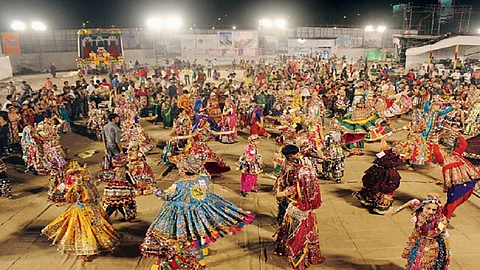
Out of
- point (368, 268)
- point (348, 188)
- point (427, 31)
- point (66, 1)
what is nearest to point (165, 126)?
point (348, 188)

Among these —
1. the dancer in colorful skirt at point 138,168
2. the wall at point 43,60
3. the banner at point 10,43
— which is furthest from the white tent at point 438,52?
the banner at point 10,43

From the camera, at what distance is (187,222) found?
16.7 feet

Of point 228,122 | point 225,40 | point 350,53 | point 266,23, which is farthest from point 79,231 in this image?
point 350,53

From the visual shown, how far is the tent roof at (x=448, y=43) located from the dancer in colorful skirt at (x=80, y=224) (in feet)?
90.9

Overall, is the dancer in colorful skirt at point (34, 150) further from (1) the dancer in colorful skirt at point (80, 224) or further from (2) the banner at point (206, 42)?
(2) the banner at point (206, 42)

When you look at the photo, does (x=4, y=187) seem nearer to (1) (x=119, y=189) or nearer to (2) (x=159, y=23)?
(1) (x=119, y=189)

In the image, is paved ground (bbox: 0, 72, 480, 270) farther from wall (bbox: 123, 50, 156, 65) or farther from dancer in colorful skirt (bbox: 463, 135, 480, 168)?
wall (bbox: 123, 50, 156, 65)

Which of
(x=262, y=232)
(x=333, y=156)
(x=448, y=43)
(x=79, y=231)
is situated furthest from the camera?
(x=448, y=43)

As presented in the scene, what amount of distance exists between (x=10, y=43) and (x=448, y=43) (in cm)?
3497

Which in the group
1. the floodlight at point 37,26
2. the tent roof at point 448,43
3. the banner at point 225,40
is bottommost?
the tent roof at point 448,43

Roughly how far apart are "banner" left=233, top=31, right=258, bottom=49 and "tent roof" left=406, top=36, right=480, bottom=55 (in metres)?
12.8

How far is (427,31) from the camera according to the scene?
38750 mm

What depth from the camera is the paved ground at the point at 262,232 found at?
20.2ft

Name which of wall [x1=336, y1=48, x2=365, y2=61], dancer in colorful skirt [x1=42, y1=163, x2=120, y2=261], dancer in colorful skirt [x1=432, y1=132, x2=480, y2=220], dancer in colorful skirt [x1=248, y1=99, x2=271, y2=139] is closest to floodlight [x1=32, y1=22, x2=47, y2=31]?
dancer in colorful skirt [x1=248, y1=99, x2=271, y2=139]
